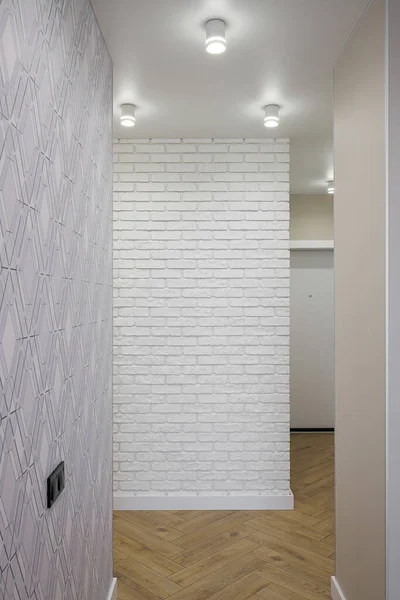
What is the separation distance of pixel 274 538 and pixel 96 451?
158 cm

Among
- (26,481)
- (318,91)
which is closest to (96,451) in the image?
(26,481)

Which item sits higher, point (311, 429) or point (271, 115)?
point (271, 115)

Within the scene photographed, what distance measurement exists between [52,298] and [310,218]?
15.2ft

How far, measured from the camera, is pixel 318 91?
110 inches

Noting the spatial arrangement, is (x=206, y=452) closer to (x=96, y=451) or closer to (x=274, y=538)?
(x=274, y=538)

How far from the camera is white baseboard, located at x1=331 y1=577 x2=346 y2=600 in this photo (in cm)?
232

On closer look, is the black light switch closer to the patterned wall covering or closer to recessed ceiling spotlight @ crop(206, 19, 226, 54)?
the patterned wall covering

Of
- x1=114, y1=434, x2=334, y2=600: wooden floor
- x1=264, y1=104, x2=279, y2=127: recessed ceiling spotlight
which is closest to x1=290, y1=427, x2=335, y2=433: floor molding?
x1=114, y1=434, x2=334, y2=600: wooden floor

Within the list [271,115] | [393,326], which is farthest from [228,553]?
[271,115]

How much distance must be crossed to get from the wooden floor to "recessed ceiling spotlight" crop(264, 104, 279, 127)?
2.51m

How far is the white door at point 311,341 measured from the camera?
222 inches

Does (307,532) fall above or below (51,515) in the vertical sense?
below

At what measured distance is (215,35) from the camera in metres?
2.04

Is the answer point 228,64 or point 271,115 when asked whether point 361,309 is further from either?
point 271,115
